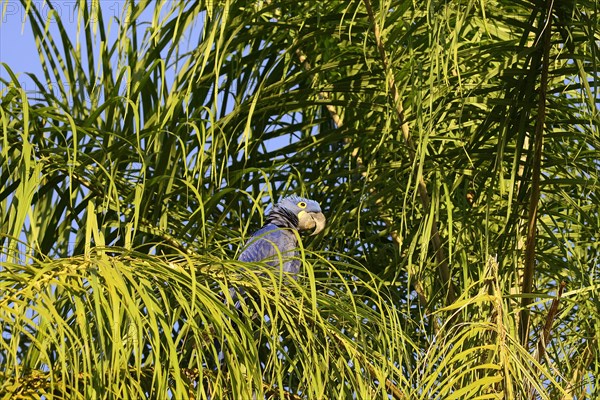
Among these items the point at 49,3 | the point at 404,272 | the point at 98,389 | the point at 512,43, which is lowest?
the point at 404,272

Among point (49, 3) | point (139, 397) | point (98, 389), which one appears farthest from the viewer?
point (49, 3)

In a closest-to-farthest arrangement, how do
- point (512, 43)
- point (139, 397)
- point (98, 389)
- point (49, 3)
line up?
point (98, 389) → point (139, 397) → point (512, 43) → point (49, 3)

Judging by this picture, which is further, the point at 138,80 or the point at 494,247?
the point at 138,80

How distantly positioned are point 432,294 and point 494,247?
185 mm

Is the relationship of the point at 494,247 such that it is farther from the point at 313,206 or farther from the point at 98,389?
the point at 98,389

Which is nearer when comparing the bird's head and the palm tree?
the palm tree

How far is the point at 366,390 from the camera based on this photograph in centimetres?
163

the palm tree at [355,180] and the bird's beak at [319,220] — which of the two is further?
the bird's beak at [319,220]

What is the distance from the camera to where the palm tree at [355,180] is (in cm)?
171

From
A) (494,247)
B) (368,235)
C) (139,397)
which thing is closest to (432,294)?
(494,247)

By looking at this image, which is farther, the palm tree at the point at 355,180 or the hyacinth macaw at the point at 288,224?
the hyacinth macaw at the point at 288,224

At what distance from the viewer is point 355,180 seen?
2820 millimetres

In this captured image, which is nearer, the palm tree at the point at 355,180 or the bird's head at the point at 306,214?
the palm tree at the point at 355,180

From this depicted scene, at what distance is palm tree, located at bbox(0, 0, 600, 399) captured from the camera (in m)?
1.71
